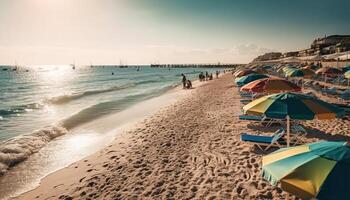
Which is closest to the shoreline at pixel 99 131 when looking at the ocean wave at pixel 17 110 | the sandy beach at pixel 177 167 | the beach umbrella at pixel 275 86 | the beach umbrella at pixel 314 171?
the sandy beach at pixel 177 167

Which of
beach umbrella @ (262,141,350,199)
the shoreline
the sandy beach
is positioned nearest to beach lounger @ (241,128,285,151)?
the sandy beach

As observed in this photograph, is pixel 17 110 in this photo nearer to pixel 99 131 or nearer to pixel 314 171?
pixel 99 131

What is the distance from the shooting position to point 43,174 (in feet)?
31.6

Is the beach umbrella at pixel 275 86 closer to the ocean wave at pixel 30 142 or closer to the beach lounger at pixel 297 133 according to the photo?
the beach lounger at pixel 297 133

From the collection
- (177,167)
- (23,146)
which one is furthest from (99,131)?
(177,167)

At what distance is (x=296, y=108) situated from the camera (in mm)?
7055

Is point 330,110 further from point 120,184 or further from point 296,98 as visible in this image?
point 120,184

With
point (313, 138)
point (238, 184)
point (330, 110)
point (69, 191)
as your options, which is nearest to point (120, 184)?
point (69, 191)

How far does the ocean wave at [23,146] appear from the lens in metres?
10.8

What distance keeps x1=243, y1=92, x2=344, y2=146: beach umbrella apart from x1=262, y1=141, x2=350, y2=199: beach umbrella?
285 cm

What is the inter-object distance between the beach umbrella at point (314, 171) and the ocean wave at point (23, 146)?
941 centimetres

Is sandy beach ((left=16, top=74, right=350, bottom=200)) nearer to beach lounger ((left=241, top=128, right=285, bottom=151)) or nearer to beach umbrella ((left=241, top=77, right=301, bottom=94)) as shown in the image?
beach lounger ((left=241, top=128, right=285, bottom=151))

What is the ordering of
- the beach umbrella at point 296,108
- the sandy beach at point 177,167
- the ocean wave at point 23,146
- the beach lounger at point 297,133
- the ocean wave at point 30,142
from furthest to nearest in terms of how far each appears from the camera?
the ocean wave at point 30,142
the ocean wave at point 23,146
the beach lounger at point 297,133
the sandy beach at point 177,167
the beach umbrella at point 296,108

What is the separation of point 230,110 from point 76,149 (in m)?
8.71
